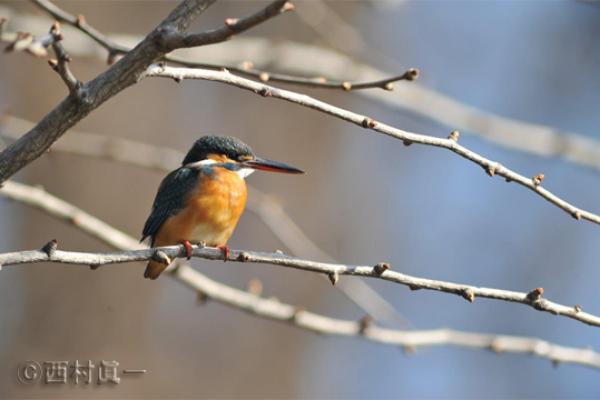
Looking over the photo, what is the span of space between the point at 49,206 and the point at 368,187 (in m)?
5.13

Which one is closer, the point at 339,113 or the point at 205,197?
the point at 339,113

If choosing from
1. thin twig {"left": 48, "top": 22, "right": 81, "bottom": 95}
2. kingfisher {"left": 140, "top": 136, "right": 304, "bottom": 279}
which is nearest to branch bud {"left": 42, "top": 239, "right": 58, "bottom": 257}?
thin twig {"left": 48, "top": 22, "right": 81, "bottom": 95}

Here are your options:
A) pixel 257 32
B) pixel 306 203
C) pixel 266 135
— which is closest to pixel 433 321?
pixel 306 203

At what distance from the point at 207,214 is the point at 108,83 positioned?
1545 mm

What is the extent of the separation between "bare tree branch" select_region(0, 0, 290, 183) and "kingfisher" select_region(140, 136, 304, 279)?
141 centimetres

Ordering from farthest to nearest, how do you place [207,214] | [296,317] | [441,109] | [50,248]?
[441,109], [207,214], [296,317], [50,248]

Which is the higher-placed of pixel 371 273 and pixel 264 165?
pixel 264 165

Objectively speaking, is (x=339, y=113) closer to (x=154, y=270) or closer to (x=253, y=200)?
(x=154, y=270)

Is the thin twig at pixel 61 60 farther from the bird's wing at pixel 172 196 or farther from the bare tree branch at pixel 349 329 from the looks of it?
the bird's wing at pixel 172 196

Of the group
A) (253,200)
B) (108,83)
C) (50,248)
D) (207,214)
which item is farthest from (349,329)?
(108,83)

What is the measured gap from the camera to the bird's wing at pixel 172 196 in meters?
3.23

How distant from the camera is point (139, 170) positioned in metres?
5.77

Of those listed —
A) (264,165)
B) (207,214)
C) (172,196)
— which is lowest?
(207,214)

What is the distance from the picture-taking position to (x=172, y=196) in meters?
3.27
